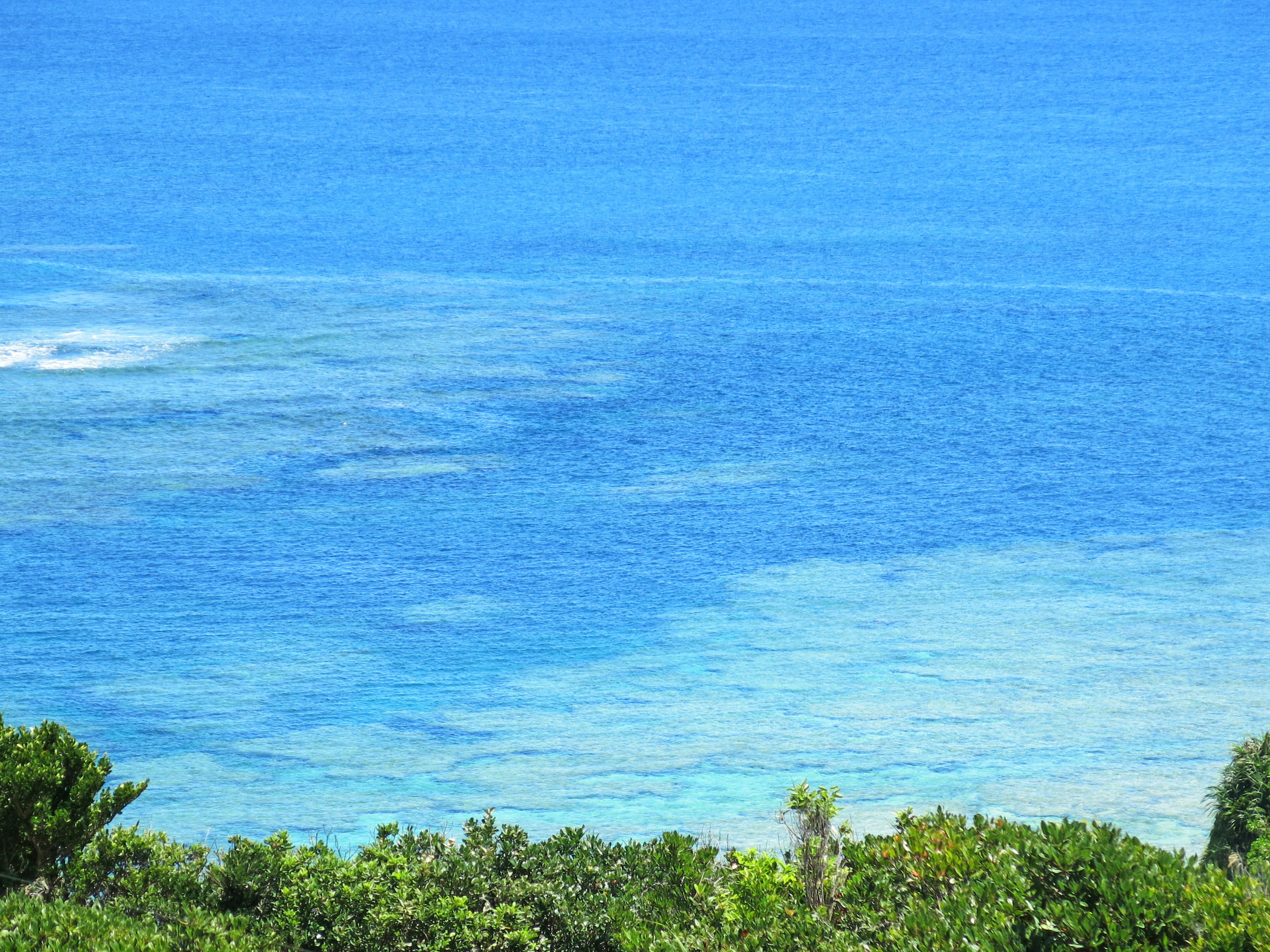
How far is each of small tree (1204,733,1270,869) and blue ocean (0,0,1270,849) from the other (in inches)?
142

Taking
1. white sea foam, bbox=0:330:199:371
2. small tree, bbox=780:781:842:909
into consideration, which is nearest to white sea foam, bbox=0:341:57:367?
white sea foam, bbox=0:330:199:371

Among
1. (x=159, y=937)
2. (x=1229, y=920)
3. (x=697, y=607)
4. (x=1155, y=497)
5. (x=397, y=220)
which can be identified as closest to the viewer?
(x=1229, y=920)

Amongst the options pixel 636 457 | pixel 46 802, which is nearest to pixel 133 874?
pixel 46 802

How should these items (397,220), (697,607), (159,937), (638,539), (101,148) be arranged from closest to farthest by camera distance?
1. (159,937)
2. (697,607)
3. (638,539)
4. (397,220)
5. (101,148)

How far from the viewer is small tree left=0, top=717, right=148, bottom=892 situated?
5.80 m

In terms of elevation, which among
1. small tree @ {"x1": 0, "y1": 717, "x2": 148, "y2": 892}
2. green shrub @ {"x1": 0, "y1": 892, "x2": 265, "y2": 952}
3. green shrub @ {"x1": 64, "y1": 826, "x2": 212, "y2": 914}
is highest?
small tree @ {"x1": 0, "y1": 717, "x2": 148, "y2": 892}

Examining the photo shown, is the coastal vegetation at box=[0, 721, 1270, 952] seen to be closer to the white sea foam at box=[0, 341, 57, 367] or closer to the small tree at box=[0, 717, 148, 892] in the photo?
the small tree at box=[0, 717, 148, 892]

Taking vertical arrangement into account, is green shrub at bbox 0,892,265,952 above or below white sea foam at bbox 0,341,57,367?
below

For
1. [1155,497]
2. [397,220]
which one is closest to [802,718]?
[1155,497]

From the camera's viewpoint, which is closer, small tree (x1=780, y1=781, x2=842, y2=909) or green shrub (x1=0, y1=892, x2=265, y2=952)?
green shrub (x1=0, y1=892, x2=265, y2=952)

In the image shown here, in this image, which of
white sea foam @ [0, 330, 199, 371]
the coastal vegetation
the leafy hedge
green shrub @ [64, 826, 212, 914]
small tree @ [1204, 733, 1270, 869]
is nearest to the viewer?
the leafy hedge

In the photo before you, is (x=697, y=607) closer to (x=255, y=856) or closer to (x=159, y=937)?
(x=255, y=856)

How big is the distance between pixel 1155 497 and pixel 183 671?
43.2 ft

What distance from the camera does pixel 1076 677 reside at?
1534 centimetres
